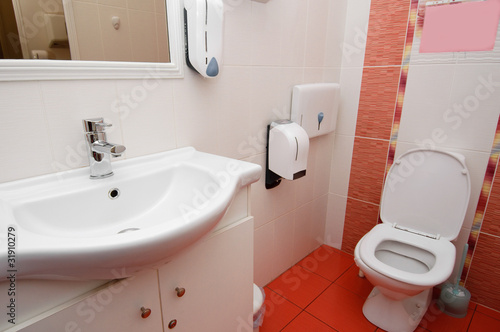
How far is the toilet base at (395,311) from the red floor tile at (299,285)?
0.28m

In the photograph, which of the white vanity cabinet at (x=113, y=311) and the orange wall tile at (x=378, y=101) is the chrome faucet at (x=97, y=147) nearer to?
the white vanity cabinet at (x=113, y=311)

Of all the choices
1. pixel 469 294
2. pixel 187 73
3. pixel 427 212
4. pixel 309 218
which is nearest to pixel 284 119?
pixel 187 73

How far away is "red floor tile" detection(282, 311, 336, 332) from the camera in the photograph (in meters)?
1.39

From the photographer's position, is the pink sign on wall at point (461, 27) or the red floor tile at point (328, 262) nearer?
the pink sign on wall at point (461, 27)

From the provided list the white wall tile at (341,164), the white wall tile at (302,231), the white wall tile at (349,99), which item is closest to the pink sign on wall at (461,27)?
the white wall tile at (349,99)

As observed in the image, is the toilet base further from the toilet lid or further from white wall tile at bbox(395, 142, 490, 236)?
white wall tile at bbox(395, 142, 490, 236)

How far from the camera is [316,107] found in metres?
1.57

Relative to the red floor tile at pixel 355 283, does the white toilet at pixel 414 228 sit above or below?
above

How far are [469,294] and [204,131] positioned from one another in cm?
158

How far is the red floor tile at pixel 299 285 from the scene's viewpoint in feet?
5.20

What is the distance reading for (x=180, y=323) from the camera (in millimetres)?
757

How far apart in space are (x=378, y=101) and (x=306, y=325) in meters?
1.28

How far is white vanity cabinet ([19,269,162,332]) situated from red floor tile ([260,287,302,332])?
2.83ft

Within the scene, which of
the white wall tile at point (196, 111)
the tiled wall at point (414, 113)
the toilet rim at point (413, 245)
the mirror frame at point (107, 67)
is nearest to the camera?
the mirror frame at point (107, 67)
